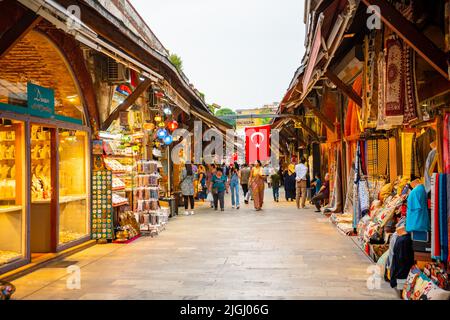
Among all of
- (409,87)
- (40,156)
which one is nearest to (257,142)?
(40,156)

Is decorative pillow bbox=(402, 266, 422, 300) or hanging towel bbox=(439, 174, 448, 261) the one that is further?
decorative pillow bbox=(402, 266, 422, 300)

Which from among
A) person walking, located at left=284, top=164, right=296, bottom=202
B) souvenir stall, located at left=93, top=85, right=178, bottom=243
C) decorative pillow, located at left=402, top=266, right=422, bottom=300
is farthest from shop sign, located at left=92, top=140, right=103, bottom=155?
person walking, located at left=284, top=164, right=296, bottom=202

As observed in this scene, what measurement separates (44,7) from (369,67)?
16.5ft

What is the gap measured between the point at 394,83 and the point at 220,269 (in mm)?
3591

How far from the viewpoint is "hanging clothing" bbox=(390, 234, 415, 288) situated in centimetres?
544

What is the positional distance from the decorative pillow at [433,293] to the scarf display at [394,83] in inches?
88.9

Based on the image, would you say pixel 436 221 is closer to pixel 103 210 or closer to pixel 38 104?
pixel 38 104

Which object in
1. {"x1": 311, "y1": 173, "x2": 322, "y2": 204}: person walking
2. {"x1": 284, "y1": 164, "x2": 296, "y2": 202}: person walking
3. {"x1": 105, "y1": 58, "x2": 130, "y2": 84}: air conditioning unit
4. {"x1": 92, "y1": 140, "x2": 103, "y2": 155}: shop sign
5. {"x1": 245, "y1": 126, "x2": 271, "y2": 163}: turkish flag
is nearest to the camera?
{"x1": 92, "y1": 140, "x2": 103, "y2": 155}: shop sign

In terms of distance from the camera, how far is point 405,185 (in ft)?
21.5

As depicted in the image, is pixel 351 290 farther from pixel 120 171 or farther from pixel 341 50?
pixel 120 171

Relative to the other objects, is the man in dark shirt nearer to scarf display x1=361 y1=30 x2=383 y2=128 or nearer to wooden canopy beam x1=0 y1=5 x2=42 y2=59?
scarf display x1=361 y1=30 x2=383 y2=128

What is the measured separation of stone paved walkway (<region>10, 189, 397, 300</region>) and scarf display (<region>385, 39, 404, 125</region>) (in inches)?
87.3

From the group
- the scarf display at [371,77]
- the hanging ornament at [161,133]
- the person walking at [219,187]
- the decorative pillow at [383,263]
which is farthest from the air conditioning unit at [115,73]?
the decorative pillow at [383,263]

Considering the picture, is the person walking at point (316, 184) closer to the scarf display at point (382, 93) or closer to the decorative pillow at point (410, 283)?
the scarf display at point (382, 93)
